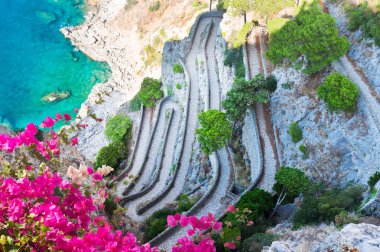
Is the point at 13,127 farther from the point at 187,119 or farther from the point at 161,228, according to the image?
the point at 161,228

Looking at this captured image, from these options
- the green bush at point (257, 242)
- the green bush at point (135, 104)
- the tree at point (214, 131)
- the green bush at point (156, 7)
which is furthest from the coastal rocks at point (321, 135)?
the green bush at point (156, 7)

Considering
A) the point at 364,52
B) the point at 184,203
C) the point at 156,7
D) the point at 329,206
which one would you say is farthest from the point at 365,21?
the point at 156,7

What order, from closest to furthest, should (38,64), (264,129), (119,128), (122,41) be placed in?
1. (264,129)
2. (119,128)
3. (38,64)
4. (122,41)

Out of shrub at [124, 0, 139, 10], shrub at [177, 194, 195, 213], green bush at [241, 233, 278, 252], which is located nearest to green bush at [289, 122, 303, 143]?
shrub at [177, 194, 195, 213]

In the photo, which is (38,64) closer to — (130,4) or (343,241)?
(130,4)

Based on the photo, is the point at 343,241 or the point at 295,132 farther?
the point at 295,132

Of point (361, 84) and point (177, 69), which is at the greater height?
point (177, 69)

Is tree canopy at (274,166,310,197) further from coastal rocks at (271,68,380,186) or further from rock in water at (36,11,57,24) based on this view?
rock in water at (36,11,57,24)
